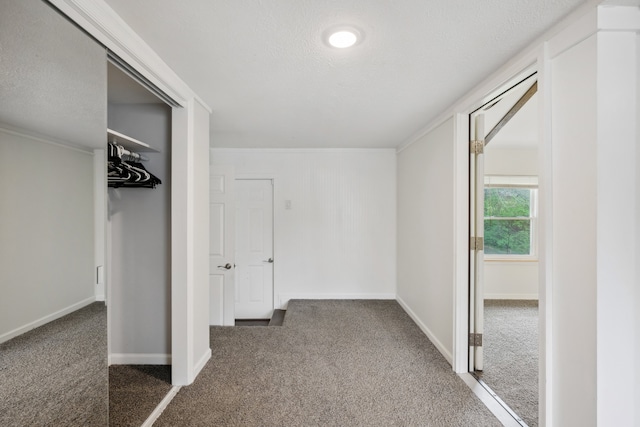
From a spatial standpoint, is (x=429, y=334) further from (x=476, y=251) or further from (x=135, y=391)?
(x=135, y=391)

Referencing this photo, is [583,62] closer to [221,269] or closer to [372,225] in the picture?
[372,225]

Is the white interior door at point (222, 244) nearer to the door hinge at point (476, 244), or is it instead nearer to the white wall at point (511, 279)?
the door hinge at point (476, 244)

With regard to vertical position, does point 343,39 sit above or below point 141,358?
above

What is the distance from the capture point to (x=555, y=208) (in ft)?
4.61

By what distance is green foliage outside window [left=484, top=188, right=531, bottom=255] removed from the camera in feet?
15.4

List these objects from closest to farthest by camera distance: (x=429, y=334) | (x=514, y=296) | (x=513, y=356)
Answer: (x=513, y=356), (x=429, y=334), (x=514, y=296)

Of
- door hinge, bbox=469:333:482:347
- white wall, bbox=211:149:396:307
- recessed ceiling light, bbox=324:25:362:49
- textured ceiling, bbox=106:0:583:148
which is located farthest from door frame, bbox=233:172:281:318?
recessed ceiling light, bbox=324:25:362:49

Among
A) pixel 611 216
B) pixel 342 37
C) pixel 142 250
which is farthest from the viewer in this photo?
pixel 142 250

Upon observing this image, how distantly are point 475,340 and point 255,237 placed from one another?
296 centimetres

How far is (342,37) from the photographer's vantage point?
4.71 ft

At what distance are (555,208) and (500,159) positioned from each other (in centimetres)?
380

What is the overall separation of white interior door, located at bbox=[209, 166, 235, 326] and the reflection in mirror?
203cm

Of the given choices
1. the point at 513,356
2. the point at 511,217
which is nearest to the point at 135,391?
the point at 513,356

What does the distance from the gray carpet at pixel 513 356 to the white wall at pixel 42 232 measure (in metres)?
2.64
